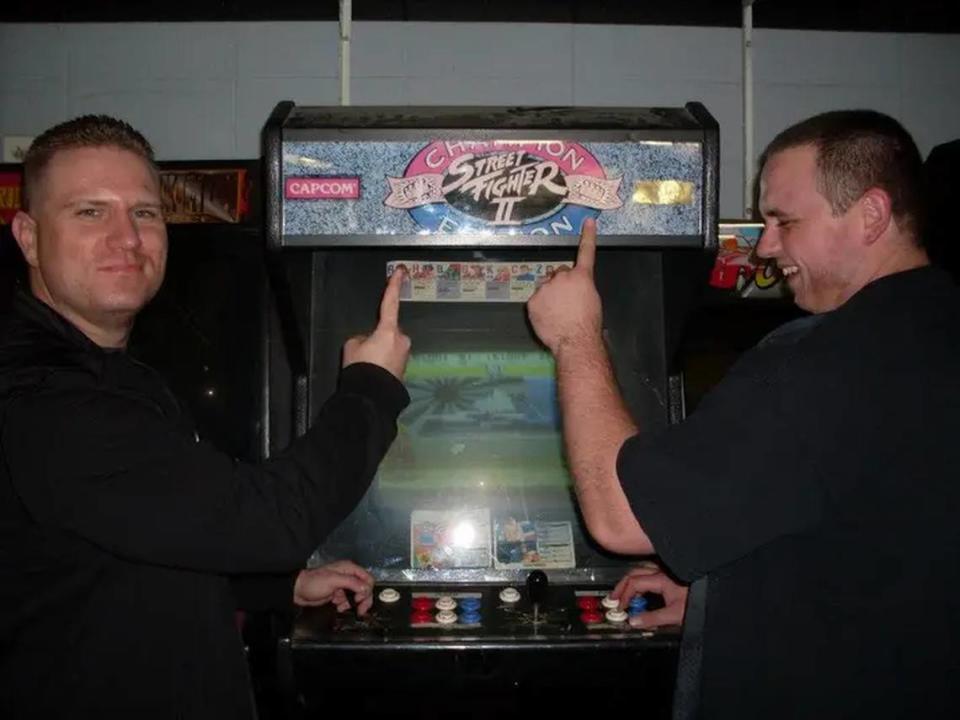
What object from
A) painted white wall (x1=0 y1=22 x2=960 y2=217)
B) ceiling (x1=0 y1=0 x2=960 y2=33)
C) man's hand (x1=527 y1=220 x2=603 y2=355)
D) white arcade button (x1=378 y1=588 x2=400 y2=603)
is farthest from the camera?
painted white wall (x1=0 y1=22 x2=960 y2=217)

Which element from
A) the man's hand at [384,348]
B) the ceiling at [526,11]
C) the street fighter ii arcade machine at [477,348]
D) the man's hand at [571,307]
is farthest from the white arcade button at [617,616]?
the ceiling at [526,11]

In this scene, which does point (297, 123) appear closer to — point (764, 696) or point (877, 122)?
point (877, 122)

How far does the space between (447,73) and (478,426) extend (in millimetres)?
1625

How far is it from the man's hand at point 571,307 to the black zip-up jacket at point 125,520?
356 millimetres

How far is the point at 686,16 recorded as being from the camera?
2.98m

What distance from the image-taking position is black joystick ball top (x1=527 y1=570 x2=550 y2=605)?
171 cm

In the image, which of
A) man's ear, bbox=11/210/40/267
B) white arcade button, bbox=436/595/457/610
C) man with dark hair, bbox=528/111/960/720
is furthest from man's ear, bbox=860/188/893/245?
man's ear, bbox=11/210/40/267

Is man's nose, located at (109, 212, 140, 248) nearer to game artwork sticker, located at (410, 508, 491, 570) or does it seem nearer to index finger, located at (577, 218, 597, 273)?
index finger, located at (577, 218, 597, 273)

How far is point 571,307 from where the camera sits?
1.51 metres

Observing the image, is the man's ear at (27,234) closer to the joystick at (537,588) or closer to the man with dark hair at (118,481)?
the man with dark hair at (118,481)

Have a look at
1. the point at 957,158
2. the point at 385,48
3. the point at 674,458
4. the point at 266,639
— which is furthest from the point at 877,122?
the point at 385,48

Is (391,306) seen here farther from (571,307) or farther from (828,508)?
(828,508)

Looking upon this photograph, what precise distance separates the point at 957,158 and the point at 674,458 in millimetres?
1436

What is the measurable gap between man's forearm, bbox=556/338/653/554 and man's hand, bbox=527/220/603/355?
0.06 metres
